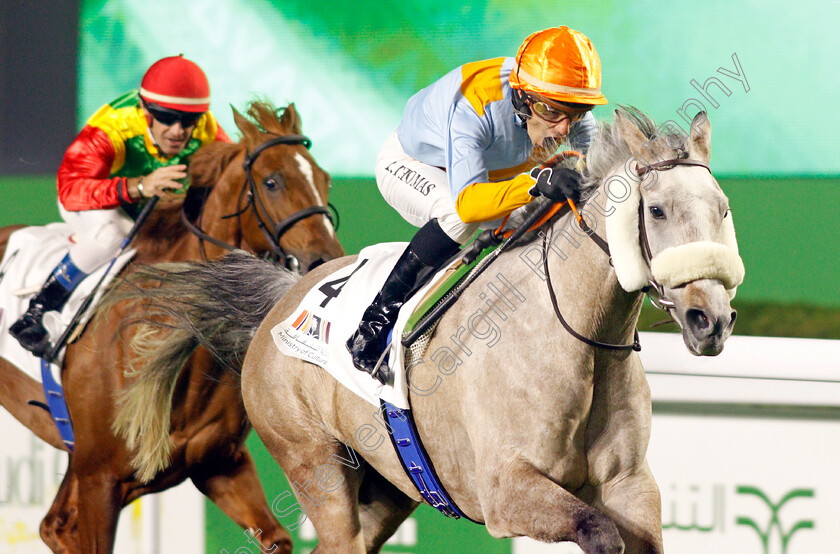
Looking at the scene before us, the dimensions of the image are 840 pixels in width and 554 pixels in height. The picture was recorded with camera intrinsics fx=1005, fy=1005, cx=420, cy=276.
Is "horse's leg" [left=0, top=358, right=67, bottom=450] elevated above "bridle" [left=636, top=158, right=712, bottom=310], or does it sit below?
below

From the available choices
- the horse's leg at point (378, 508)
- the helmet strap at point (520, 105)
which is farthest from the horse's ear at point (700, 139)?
the horse's leg at point (378, 508)

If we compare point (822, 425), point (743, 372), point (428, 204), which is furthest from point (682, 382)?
point (428, 204)

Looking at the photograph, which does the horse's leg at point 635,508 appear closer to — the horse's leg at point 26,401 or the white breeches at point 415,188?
the white breeches at point 415,188

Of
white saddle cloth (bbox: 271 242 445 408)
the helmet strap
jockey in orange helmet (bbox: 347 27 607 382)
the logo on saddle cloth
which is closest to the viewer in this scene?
jockey in orange helmet (bbox: 347 27 607 382)

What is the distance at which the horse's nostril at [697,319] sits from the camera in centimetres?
187

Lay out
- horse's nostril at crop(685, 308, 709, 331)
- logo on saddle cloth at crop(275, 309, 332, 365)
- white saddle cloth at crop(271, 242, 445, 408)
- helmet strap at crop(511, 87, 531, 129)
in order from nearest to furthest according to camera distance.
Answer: horse's nostril at crop(685, 308, 709, 331)
helmet strap at crop(511, 87, 531, 129)
white saddle cloth at crop(271, 242, 445, 408)
logo on saddle cloth at crop(275, 309, 332, 365)

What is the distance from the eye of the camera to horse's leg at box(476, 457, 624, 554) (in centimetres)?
199

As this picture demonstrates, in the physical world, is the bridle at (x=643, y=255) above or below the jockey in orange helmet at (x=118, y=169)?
below

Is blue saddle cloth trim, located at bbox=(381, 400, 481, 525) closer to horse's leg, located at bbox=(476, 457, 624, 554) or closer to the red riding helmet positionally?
horse's leg, located at bbox=(476, 457, 624, 554)

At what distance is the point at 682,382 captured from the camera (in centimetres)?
324

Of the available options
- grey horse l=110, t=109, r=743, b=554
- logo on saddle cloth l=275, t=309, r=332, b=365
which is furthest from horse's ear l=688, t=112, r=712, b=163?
logo on saddle cloth l=275, t=309, r=332, b=365

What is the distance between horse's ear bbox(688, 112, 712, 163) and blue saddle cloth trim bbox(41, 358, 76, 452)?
234cm

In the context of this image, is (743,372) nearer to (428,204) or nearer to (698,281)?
(428,204)

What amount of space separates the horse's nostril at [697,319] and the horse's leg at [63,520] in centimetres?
241
